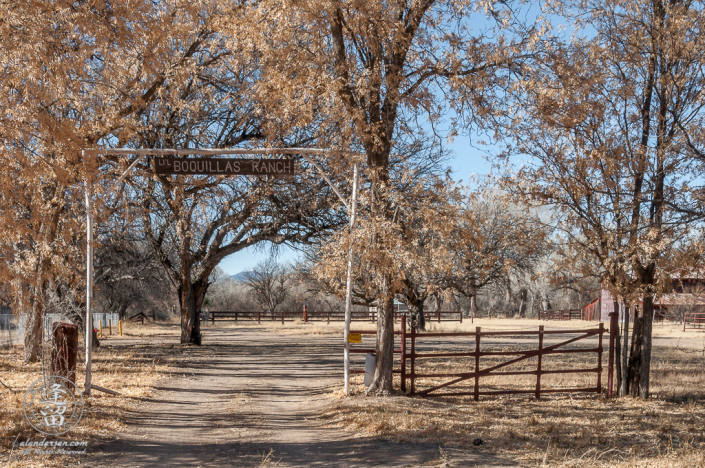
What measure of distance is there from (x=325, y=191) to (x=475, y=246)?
29.1 ft

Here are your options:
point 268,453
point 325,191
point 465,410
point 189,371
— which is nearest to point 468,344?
point 325,191

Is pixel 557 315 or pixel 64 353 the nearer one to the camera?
pixel 64 353

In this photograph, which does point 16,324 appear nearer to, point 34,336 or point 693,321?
point 34,336

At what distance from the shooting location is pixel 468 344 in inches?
1076

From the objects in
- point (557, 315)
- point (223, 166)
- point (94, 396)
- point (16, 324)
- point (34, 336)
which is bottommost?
point (557, 315)

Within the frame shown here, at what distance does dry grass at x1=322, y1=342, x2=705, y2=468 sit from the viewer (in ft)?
24.6

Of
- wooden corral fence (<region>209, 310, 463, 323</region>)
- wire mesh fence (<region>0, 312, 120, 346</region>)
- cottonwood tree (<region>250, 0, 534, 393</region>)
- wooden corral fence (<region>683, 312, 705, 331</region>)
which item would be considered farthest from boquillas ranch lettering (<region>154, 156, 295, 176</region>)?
wooden corral fence (<region>683, 312, 705, 331</region>)

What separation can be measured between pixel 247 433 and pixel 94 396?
152 inches

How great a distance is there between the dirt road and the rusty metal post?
139cm

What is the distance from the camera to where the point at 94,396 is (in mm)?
10562

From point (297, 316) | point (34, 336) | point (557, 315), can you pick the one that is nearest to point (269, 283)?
point (297, 316)

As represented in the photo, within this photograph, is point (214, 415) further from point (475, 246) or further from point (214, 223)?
point (214, 223)

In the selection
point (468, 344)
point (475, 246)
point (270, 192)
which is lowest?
point (468, 344)

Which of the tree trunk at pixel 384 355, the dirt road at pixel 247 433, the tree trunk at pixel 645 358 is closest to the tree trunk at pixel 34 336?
the dirt road at pixel 247 433
